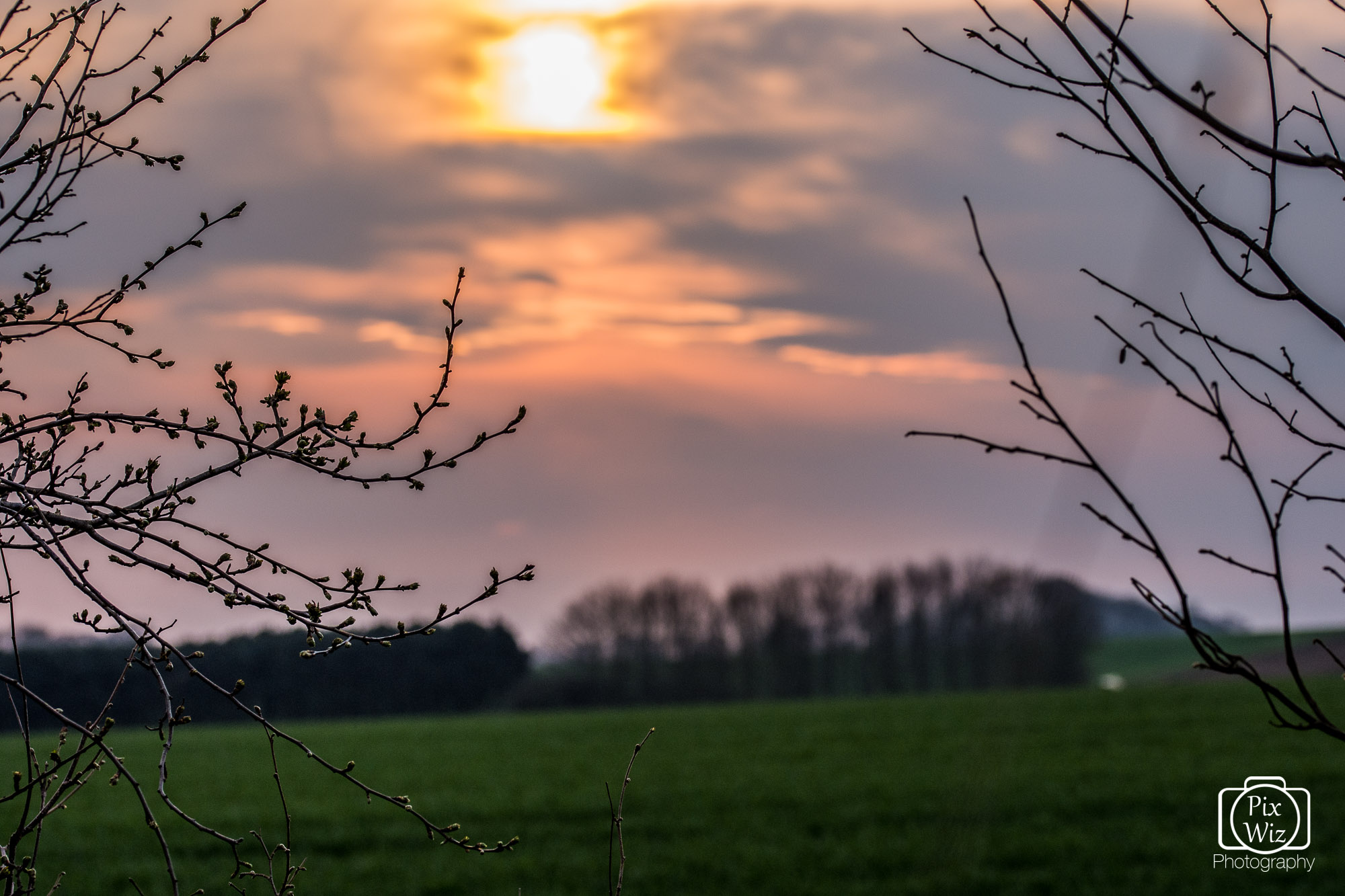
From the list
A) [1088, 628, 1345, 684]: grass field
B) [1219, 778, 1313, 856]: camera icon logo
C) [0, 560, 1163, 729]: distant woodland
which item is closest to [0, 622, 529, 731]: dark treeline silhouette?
[1219, 778, 1313, 856]: camera icon logo

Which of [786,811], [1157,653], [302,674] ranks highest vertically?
[302,674]

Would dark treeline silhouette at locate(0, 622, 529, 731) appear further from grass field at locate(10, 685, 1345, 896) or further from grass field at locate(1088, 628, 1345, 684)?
grass field at locate(1088, 628, 1345, 684)

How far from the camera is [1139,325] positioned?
200cm

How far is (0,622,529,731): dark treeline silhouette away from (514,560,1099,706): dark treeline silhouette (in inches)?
1196

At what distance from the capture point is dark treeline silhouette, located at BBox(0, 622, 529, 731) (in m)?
2.55

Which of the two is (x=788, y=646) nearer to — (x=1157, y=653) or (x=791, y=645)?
(x=791, y=645)

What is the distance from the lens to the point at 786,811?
1566 centimetres

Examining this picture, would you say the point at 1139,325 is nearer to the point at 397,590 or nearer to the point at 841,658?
the point at 397,590

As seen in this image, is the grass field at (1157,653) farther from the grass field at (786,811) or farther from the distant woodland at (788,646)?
the grass field at (786,811)

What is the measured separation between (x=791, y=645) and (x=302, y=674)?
1839 inches

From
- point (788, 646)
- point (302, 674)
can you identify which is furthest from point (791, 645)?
point (302, 674)

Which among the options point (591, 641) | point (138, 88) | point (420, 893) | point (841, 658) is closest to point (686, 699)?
point (591, 641)

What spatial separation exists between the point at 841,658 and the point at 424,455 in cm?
5811

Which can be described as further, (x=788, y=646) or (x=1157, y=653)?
(x=1157, y=653)
